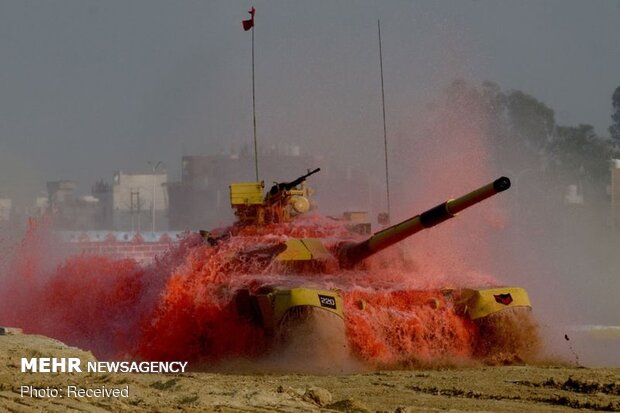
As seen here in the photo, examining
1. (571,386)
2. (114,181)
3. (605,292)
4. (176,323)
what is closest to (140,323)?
(176,323)

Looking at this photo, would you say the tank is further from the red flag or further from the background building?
the background building

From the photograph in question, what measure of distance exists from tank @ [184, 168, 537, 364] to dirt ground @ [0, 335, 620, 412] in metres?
0.70

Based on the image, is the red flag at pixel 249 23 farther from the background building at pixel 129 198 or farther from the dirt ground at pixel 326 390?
the background building at pixel 129 198

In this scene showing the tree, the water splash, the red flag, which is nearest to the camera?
the water splash

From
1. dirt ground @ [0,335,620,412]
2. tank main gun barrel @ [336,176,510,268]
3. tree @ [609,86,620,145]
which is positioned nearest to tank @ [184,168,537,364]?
tank main gun barrel @ [336,176,510,268]

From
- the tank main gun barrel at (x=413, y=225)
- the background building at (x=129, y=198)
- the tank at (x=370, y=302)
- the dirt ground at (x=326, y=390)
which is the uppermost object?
the background building at (x=129, y=198)

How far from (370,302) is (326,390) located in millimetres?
4322

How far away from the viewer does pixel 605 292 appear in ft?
132

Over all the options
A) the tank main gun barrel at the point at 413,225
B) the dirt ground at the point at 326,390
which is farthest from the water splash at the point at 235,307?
the dirt ground at the point at 326,390

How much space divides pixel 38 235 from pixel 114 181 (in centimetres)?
6187

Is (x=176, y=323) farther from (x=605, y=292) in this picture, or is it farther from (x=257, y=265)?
(x=605, y=292)

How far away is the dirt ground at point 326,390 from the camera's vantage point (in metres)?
11.8

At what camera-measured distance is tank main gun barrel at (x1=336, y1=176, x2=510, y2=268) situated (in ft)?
53.8

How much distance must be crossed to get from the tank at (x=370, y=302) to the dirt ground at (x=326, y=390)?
0.70 m
